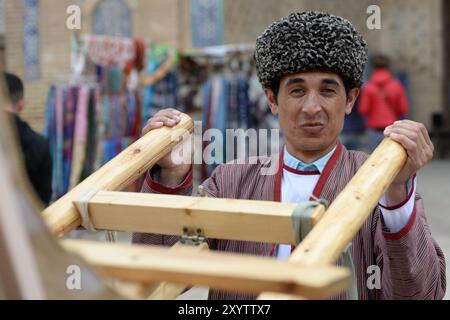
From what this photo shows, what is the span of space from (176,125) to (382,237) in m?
0.65

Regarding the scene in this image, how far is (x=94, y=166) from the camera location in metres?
6.70

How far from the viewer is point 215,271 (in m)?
1.02

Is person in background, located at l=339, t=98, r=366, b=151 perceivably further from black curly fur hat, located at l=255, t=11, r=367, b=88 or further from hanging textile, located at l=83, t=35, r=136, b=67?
black curly fur hat, located at l=255, t=11, r=367, b=88

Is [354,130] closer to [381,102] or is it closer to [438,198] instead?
[381,102]

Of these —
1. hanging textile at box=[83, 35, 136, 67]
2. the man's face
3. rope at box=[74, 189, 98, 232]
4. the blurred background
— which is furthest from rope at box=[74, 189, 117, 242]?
hanging textile at box=[83, 35, 136, 67]

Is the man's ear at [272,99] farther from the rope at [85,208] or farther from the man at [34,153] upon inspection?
the man at [34,153]

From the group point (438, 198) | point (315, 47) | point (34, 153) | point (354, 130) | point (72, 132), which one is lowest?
point (438, 198)

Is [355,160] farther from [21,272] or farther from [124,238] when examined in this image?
[124,238]

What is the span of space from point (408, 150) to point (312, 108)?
0.34 metres

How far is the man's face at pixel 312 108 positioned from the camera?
189 cm

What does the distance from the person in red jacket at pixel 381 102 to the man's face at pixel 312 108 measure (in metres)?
6.50

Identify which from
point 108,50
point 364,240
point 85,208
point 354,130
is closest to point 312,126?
point 364,240

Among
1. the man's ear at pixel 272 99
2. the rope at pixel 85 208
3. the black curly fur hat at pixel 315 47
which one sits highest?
the black curly fur hat at pixel 315 47

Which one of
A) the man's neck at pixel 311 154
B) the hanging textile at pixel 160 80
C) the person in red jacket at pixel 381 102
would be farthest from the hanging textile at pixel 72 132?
the man's neck at pixel 311 154
